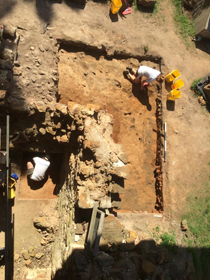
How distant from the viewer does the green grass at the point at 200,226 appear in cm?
585

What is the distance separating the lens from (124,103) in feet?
22.0

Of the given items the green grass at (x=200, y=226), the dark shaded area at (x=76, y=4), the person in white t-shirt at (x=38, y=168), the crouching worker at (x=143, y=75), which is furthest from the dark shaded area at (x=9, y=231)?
the dark shaded area at (x=76, y=4)

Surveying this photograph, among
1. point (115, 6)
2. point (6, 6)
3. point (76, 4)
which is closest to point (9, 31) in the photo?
point (6, 6)

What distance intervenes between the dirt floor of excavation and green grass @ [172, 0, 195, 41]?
2.33 m

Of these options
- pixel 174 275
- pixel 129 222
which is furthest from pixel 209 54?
pixel 174 275

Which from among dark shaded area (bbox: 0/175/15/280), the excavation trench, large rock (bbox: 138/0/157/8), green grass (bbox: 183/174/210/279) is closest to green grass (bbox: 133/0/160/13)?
large rock (bbox: 138/0/157/8)

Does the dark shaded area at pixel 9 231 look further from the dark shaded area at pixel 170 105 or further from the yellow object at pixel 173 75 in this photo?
the yellow object at pixel 173 75

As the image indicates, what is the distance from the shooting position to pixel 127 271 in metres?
3.96

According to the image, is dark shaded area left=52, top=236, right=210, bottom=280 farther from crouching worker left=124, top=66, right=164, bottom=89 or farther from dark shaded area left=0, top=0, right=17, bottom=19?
dark shaded area left=0, top=0, right=17, bottom=19

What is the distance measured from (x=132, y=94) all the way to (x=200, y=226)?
4435mm

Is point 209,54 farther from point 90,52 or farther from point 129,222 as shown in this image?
point 129,222

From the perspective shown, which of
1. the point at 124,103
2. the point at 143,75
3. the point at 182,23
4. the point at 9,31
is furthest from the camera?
the point at 182,23

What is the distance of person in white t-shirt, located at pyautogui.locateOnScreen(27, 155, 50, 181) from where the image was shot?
18.6 ft

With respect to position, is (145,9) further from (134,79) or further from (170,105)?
(170,105)
